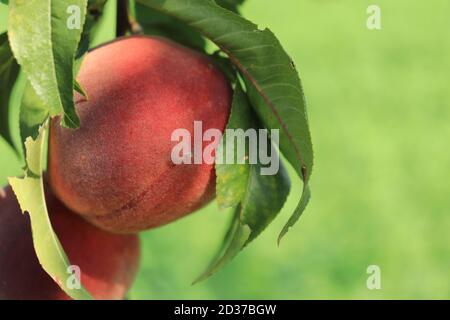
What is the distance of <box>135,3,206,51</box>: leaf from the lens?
0.74 metres

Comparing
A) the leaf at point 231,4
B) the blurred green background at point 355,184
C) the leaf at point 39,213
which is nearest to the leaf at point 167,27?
the leaf at point 231,4

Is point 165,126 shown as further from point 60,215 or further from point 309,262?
point 309,262

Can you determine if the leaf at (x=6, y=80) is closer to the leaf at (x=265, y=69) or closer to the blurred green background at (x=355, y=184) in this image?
the leaf at (x=265, y=69)

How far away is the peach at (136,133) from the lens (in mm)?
639

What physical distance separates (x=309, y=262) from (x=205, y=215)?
0.97ft

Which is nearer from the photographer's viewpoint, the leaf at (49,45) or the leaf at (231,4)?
the leaf at (49,45)

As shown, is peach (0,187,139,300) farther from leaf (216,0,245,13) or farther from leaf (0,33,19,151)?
leaf (216,0,245,13)

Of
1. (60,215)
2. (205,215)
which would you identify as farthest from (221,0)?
(205,215)

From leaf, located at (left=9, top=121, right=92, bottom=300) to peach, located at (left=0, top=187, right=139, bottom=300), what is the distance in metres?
0.08

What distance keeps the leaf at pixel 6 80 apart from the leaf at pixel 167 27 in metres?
0.11

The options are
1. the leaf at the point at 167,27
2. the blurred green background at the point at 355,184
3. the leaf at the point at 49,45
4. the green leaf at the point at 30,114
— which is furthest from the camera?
the blurred green background at the point at 355,184

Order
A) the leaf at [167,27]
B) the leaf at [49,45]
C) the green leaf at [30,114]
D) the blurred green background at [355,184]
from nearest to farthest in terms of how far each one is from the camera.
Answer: the leaf at [49,45] → the green leaf at [30,114] → the leaf at [167,27] → the blurred green background at [355,184]

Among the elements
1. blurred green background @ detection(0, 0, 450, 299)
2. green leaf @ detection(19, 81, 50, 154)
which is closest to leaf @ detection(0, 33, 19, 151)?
green leaf @ detection(19, 81, 50, 154)

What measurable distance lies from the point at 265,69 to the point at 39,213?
18cm
